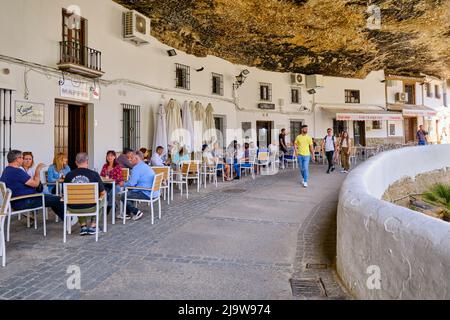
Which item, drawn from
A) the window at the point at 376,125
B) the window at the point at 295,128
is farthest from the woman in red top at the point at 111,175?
the window at the point at 376,125

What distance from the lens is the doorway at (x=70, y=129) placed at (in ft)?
30.9

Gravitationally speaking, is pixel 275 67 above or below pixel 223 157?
above

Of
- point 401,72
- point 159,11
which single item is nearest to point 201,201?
point 159,11

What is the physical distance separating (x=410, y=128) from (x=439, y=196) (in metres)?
18.2

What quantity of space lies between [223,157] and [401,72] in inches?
684

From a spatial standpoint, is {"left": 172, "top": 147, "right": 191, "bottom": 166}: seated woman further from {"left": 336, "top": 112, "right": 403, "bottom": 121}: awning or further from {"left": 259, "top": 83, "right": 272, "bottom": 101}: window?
{"left": 336, "top": 112, "right": 403, "bottom": 121}: awning

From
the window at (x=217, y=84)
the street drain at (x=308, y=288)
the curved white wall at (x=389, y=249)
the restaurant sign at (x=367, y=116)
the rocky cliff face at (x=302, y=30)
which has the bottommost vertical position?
the street drain at (x=308, y=288)

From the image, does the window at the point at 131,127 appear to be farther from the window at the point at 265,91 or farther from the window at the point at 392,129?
the window at the point at 392,129

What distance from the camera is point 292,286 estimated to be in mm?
3451

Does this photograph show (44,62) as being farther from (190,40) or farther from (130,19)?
(190,40)

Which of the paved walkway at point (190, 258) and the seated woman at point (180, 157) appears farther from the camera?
the seated woman at point (180, 157)

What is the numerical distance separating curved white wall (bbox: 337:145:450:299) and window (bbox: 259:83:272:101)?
1554cm

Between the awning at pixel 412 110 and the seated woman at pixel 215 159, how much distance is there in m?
15.8

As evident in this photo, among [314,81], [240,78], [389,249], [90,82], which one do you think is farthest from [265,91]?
[389,249]
